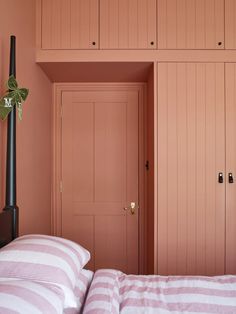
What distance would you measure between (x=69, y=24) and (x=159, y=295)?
2069mm

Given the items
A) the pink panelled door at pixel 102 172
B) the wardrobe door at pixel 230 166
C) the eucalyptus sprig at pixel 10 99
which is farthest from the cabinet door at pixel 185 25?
the eucalyptus sprig at pixel 10 99

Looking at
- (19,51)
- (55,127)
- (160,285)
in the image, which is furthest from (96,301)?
(55,127)

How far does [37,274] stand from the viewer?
92 centimetres

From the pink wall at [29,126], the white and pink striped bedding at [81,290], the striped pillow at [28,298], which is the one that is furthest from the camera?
the pink wall at [29,126]

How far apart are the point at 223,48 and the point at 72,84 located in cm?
145

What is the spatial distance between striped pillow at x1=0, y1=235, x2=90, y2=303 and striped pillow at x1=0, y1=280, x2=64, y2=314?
0.06 metres

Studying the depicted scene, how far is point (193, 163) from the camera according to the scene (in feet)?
7.25

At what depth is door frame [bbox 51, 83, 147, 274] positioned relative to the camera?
9.00 feet

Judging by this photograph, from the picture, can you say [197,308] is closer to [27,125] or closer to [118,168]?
[27,125]

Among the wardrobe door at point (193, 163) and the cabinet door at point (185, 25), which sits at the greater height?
the cabinet door at point (185, 25)

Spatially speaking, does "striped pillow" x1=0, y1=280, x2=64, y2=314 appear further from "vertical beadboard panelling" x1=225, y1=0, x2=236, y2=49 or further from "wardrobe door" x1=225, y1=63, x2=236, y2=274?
"vertical beadboard panelling" x1=225, y1=0, x2=236, y2=49

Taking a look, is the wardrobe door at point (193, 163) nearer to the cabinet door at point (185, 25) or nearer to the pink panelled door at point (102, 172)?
the cabinet door at point (185, 25)

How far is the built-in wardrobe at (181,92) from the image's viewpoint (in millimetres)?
2193

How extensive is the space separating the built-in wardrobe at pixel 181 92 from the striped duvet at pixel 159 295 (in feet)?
2.74
